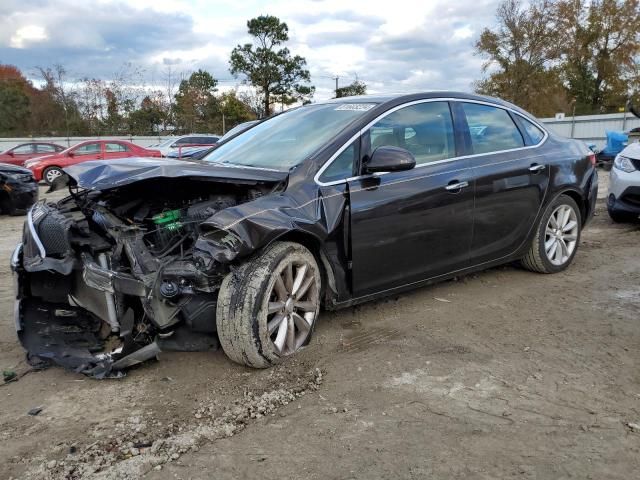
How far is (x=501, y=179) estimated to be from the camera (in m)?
4.57

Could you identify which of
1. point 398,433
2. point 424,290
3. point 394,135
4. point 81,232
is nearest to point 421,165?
point 394,135

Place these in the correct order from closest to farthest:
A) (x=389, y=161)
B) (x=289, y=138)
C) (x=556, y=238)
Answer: (x=389, y=161), (x=289, y=138), (x=556, y=238)

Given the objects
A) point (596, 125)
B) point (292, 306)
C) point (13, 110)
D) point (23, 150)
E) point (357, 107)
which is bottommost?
point (292, 306)

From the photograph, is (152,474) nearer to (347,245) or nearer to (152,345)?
(152,345)

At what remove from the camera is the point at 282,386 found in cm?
316

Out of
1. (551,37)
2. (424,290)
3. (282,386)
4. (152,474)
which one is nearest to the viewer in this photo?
(152,474)

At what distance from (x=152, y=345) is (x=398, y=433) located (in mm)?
1518

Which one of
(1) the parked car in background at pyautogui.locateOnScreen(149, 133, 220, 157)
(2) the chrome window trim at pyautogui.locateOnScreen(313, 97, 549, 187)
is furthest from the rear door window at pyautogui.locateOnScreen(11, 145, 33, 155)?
(2) the chrome window trim at pyautogui.locateOnScreen(313, 97, 549, 187)

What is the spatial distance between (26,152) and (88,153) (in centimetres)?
243

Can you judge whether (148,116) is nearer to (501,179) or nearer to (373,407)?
(501,179)

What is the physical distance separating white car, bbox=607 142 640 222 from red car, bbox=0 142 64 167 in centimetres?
1839

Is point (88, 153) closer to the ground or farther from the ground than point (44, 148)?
closer to the ground

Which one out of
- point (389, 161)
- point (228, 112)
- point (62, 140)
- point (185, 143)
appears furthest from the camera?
point (228, 112)

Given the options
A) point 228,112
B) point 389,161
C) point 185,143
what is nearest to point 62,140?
point 228,112
